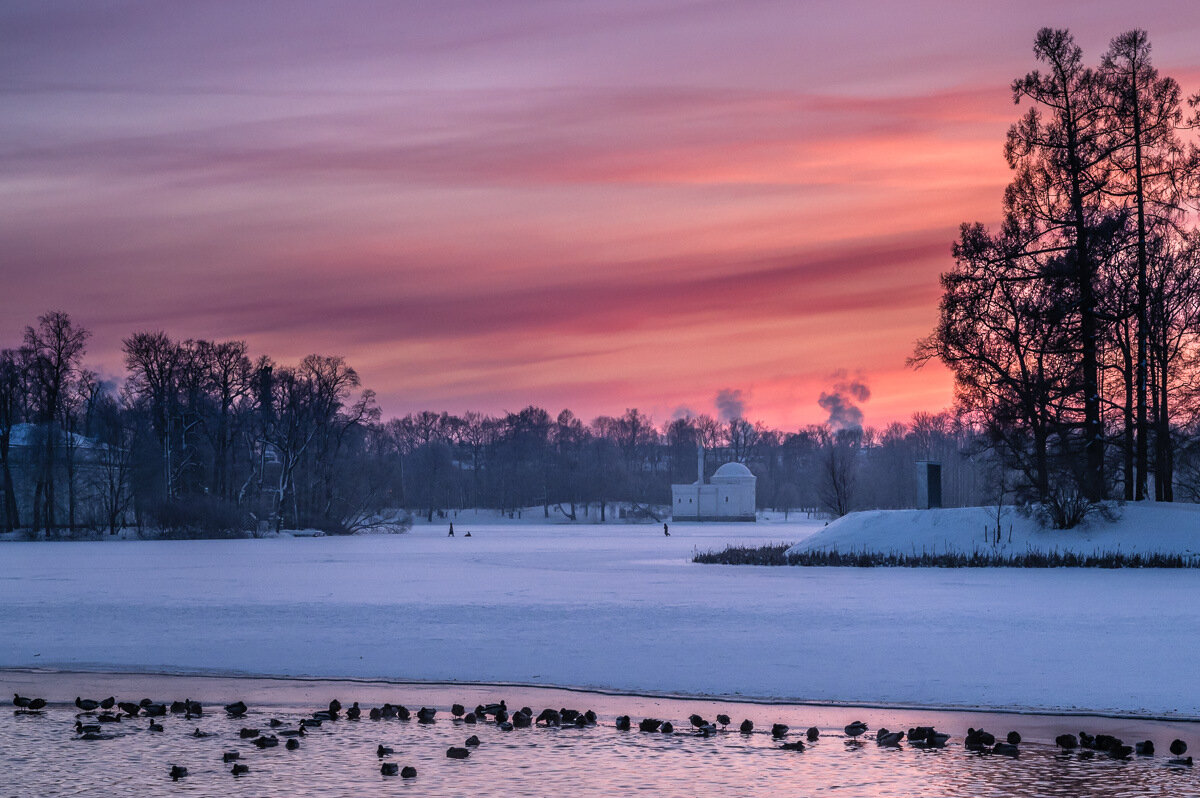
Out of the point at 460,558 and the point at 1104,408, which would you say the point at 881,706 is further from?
the point at 460,558

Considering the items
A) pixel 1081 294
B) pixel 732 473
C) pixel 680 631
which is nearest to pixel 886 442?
pixel 732 473

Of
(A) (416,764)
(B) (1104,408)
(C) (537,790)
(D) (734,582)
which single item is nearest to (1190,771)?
(C) (537,790)

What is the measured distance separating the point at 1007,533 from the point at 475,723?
29733 millimetres

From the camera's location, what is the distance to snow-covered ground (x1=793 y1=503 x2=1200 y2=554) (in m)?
34.2

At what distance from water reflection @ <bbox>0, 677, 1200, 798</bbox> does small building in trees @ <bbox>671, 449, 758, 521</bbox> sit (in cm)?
11168

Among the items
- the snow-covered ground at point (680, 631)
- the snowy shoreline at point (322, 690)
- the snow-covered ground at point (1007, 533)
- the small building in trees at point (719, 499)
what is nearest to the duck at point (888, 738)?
the snowy shoreline at point (322, 690)

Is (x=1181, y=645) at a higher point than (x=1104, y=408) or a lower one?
lower

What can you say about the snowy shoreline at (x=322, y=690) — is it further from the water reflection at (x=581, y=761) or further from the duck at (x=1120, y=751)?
the duck at (x=1120, y=751)

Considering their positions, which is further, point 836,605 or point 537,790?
point 836,605

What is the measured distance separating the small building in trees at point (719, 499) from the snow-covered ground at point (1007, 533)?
8136 cm

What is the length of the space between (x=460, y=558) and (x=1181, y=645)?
103 feet

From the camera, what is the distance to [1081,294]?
1490 inches

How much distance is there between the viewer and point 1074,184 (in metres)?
37.8

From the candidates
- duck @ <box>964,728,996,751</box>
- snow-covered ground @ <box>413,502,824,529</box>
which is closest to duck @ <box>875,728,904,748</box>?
duck @ <box>964,728,996,751</box>
